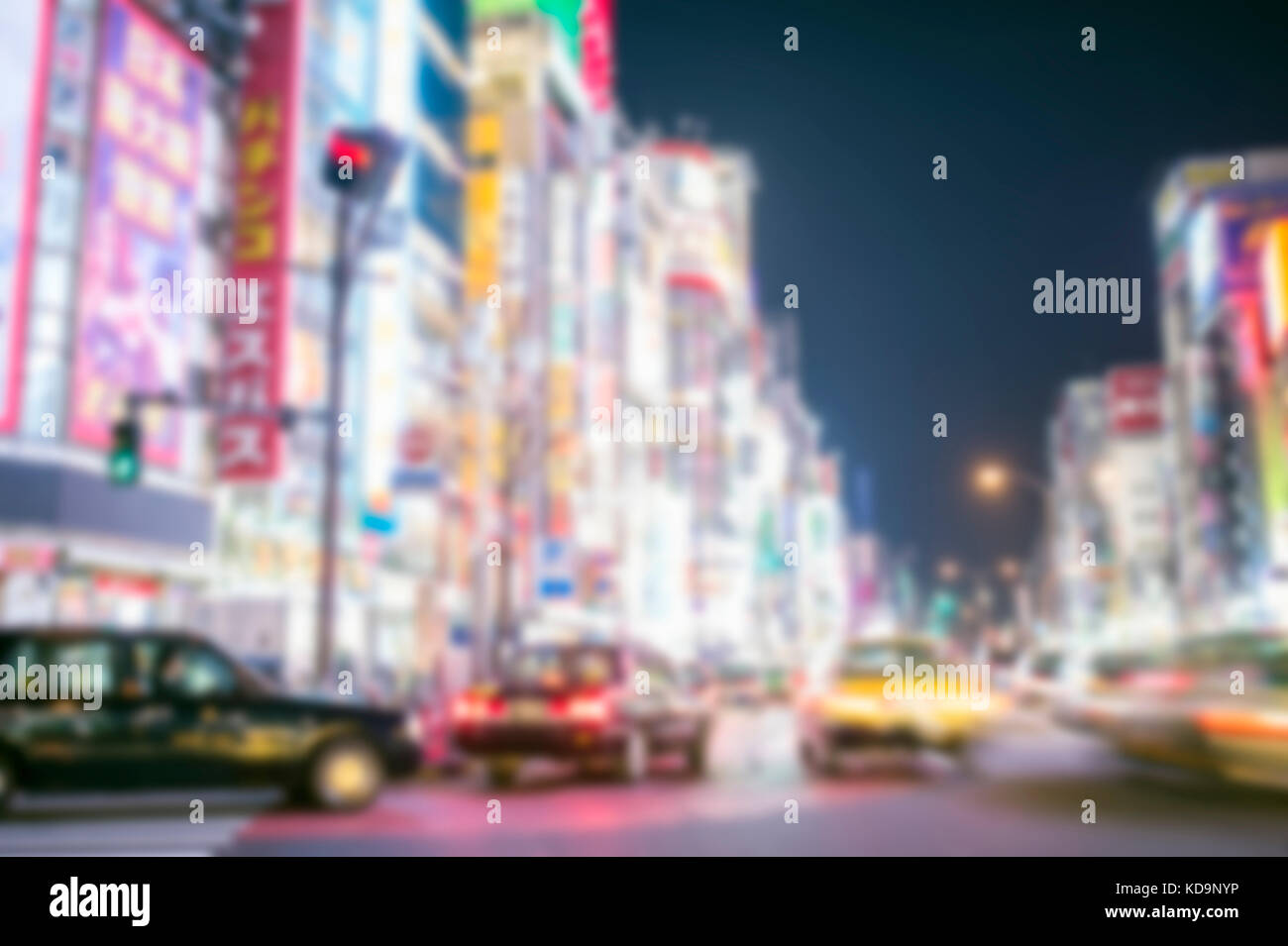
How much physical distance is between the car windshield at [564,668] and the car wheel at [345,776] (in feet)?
9.41

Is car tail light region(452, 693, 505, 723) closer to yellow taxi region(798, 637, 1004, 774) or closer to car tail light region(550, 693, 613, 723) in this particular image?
car tail light region(550, 693, 613, 723)

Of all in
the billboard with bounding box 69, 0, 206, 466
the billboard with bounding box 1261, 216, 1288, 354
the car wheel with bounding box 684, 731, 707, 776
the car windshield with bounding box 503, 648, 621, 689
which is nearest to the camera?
the car windshield with bounding box 503, 648, 621, 689

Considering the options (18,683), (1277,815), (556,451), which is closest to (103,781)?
(18,683)

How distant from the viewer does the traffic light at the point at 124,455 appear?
720 inches

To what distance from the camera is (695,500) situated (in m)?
110

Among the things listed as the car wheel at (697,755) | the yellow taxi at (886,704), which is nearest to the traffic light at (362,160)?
the car wheel at (697,755)

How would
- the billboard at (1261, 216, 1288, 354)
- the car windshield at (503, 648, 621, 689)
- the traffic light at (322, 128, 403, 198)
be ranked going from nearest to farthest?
the car windshield at (503, 648, 621, 689) < the traffic light at (322, 128, 403, 198) < the billboard at (1261, 216, 1288, 354)

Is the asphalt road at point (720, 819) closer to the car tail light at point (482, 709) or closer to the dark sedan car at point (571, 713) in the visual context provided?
the dark sedan car at point (571, 713)

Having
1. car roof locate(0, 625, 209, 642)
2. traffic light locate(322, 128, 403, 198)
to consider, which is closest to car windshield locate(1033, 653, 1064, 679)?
traffic light locate(322, 128, 403, 198)

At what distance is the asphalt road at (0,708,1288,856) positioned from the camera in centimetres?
1034

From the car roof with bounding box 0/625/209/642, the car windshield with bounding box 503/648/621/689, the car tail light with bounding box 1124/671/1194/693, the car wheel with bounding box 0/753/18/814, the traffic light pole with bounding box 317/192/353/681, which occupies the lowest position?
the car wheel with bounding box 0/753/18/814

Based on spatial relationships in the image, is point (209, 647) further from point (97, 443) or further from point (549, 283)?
point (549, 283)

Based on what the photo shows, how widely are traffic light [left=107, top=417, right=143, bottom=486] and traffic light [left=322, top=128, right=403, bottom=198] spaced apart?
14.4ft
